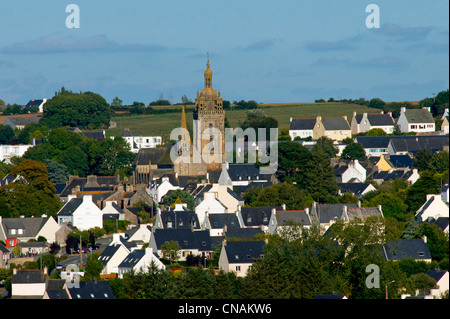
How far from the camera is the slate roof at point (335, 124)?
122m

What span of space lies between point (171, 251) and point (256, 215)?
11.6m

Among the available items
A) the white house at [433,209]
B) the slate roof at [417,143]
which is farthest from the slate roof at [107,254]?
the slate roof at [417,143]

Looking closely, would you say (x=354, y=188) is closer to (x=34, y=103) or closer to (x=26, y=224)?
(x=26, y=224)

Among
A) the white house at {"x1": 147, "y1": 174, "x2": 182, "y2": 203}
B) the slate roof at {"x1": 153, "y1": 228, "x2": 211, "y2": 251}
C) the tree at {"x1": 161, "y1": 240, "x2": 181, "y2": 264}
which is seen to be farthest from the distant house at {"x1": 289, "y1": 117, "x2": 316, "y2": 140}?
the tree at {"x1": 161, "y1": 240, "x2": 181, "y2": 264}

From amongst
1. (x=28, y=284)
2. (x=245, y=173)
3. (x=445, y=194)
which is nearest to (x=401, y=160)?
(x=245, y=173)

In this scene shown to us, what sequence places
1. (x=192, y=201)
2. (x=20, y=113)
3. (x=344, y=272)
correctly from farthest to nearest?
(x=20, y=113), (x=192, y=201), (x=344, y=272)

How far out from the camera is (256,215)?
75.2 metres

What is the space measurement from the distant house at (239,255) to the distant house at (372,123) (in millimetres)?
59464

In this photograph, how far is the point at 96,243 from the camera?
74500mm

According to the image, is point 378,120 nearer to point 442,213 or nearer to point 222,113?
point 222,113

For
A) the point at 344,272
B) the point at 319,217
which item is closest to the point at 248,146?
the point at 319,217

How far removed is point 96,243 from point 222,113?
3541 centimetres

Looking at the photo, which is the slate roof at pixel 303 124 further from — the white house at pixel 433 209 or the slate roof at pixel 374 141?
the white house at pixel 433 209

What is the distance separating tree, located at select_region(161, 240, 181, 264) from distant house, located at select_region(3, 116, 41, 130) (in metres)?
92.6
